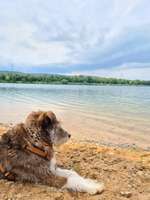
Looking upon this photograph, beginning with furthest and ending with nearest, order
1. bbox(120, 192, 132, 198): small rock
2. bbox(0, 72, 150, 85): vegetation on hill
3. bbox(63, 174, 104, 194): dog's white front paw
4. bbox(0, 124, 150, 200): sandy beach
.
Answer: bbox(0, 72, 150, 85): vegetation on hill → bbox(63, 174, 104, 194): dog's white front paw → bbox(120, 192, 132, 198): small rock → bbox(0, 124, 150, 200): sandy beach

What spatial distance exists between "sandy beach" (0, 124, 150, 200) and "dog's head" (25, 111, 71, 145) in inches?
34.3

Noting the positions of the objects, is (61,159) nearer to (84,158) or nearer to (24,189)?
(84,158)

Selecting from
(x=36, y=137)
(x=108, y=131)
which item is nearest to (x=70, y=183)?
(x=36, y=137)

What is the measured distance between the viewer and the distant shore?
126125mm

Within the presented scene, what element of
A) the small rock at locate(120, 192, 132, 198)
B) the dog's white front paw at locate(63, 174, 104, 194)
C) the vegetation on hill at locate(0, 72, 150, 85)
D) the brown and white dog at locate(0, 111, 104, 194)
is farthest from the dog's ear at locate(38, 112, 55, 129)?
the vegetation on hill at locate(0, 72, 150, 85)

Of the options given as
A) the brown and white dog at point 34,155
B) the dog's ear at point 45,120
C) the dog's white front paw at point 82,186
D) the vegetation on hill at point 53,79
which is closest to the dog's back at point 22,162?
the brown and white dog at point 34,155

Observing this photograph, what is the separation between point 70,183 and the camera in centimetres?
466

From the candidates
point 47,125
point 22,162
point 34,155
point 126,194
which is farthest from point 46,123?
point 126,194

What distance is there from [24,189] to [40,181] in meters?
0.31

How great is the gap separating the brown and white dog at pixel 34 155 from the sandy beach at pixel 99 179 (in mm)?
148

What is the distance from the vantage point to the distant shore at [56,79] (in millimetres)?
126125

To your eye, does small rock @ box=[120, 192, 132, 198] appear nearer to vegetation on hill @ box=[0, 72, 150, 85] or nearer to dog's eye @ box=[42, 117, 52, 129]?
dog's eye @ box=[42, 117, 52, 129]

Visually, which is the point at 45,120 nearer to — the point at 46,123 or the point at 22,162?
the point at 46,123

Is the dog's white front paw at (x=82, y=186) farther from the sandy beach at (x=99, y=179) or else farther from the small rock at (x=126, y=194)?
the small rock at (x=126, y=194)
